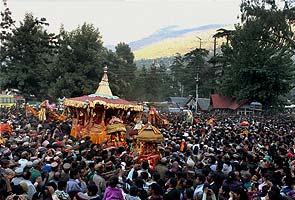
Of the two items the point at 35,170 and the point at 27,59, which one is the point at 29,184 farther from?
the point at 27,59

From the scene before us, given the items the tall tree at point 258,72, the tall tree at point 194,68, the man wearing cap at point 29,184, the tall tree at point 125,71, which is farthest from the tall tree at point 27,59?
the man wearing cap at point 29,184

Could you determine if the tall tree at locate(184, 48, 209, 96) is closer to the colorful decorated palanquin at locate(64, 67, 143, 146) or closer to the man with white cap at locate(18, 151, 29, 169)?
the colorful decorated palanquin at locate(64, 67, 143, 146)

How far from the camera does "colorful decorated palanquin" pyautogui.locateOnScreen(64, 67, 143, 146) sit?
1811 cm

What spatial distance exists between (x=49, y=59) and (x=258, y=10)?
2204 centimetres

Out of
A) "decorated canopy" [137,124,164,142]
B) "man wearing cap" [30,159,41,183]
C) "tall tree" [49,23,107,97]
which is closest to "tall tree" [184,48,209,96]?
"tall tree" [49,23,107,97]

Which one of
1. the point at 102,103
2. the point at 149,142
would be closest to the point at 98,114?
the point at 102,103

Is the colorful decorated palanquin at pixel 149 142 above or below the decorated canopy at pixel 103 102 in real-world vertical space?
below

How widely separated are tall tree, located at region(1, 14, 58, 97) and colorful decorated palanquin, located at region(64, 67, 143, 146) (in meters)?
23.5

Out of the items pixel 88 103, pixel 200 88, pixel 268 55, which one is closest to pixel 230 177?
pixel 88 103

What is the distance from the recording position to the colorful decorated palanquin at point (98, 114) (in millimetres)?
18109

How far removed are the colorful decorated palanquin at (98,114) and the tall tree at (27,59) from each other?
77.2 feet

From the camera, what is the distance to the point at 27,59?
42.8 metres

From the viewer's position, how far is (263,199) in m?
6.54

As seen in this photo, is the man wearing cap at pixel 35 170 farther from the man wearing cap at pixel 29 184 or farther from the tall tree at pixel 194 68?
the tall tree at pixel 194 68
